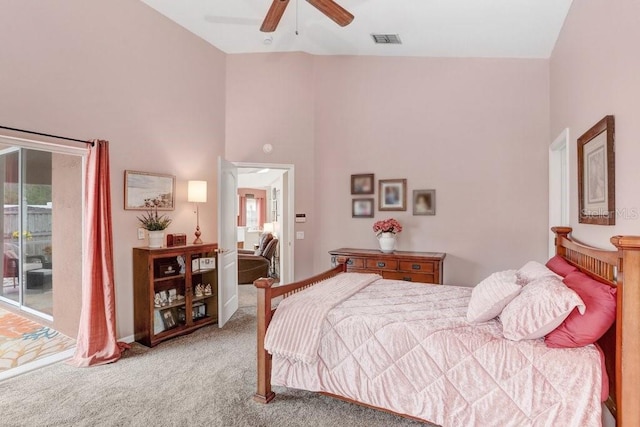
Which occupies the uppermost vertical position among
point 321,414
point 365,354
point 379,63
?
point 379,63

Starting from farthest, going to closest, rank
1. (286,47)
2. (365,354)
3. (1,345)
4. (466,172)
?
(286,47), (466,172), (1,345), (365,354)

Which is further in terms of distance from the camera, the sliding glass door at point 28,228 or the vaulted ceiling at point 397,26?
the sliding glass door at point 28,228

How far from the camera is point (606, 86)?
2.36 metres

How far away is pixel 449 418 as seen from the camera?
2.00 m

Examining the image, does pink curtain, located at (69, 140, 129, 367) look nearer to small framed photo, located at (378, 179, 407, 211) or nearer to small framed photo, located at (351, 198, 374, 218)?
small framed photo, located at (351, 198, 374, 218)

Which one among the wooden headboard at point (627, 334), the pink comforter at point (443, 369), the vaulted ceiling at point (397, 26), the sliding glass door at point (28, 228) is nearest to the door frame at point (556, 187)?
the vaulted ceiling at point (397, 26)

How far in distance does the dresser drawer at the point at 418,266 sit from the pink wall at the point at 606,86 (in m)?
1.46

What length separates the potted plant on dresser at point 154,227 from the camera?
12.3 ft

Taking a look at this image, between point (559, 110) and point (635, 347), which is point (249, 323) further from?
point (559, 110)

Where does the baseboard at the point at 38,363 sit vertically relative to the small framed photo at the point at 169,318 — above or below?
below

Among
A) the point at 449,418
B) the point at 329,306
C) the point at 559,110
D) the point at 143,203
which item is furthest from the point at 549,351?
the point at 143,203

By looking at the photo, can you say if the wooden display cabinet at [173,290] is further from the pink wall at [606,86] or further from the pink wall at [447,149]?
the pink wall at [606,86]

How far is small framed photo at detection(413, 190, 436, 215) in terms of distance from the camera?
467cm

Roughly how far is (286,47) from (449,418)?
4.63m
